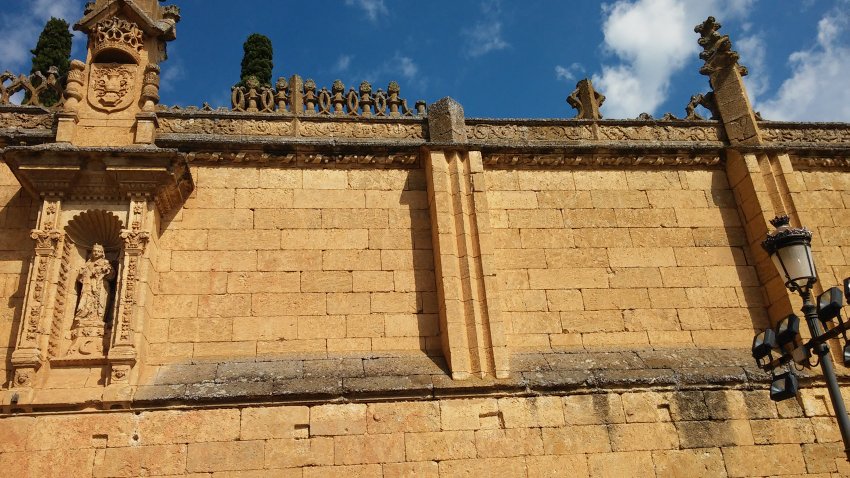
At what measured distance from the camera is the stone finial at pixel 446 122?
1011 centimetres

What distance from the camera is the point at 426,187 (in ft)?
32.9

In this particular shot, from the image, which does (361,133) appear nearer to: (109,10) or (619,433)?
(109,10)

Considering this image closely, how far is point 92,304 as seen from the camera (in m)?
8.25

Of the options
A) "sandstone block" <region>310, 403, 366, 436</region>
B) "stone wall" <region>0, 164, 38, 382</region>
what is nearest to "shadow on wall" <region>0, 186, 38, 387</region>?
"stone wall" <region>0, 164, 38, 382</region>

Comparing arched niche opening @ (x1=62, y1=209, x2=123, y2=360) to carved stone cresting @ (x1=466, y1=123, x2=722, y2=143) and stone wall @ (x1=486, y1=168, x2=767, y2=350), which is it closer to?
stone wall @ (x1=486, y1=168, x2=767, y2=350)

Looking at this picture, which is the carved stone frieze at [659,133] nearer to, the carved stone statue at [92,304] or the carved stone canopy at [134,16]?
the carved stone canopy at [134,16]

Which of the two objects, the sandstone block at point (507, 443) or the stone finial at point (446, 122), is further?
the stone finial at point (446, 122)

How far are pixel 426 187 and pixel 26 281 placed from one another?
5486mm

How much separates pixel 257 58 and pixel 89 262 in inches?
613

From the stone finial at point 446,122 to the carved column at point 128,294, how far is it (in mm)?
4289

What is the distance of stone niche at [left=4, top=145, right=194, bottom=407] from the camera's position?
25.4 feet

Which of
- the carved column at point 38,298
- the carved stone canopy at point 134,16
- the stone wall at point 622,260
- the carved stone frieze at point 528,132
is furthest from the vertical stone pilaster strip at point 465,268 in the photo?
the carved column at point 38,298

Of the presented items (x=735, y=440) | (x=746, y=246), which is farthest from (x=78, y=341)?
(x=746, y=246)

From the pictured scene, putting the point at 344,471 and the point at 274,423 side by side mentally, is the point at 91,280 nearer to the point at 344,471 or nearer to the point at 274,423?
the point at 274,423
